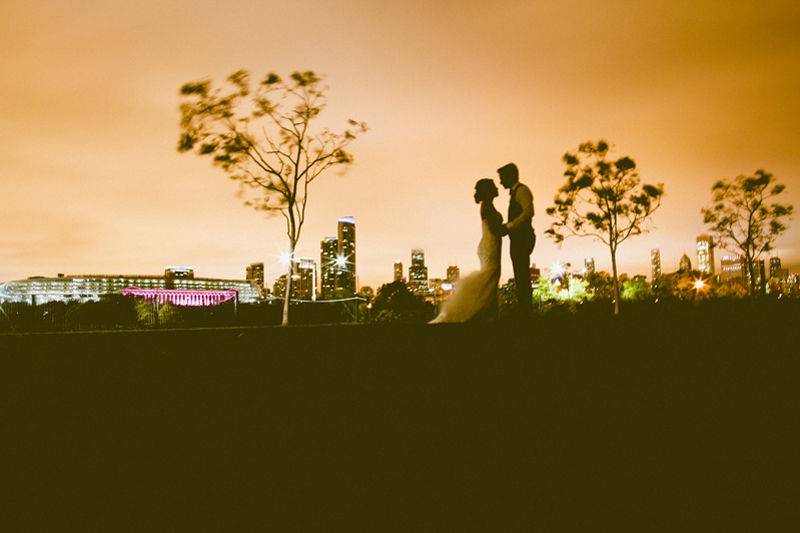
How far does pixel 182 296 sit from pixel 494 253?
19.5 meters

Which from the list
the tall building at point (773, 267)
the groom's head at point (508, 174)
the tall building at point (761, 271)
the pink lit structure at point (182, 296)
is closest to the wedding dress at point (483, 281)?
the groom's head at point (508, 174)

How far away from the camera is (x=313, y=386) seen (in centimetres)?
289

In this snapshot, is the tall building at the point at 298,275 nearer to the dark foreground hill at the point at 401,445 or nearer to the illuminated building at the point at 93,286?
the illuminated building at the point at 93,286

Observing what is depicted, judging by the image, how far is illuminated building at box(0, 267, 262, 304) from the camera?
16.3 meters

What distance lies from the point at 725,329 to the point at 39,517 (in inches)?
265

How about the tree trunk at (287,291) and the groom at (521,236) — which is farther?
the tree trunk at (287,291)

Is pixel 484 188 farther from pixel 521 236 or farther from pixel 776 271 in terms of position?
pixel 776 271

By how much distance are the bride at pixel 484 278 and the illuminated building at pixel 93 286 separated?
14270 mm

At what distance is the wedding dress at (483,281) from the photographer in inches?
279

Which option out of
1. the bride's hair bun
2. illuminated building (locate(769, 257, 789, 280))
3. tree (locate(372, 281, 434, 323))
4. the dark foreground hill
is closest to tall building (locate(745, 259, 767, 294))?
illuminated building (locate(769, 257, 789, 280))

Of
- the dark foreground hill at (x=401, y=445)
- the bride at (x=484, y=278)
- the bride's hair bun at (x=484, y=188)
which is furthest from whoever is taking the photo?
the bride at (x=484, y=278)

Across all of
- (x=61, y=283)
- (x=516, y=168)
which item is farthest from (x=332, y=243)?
(x=516, y=168)

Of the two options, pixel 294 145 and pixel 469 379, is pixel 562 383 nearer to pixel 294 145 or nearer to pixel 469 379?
pixel 469 379

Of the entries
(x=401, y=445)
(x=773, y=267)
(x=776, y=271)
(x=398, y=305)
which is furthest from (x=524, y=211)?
(x=773, y=267)
